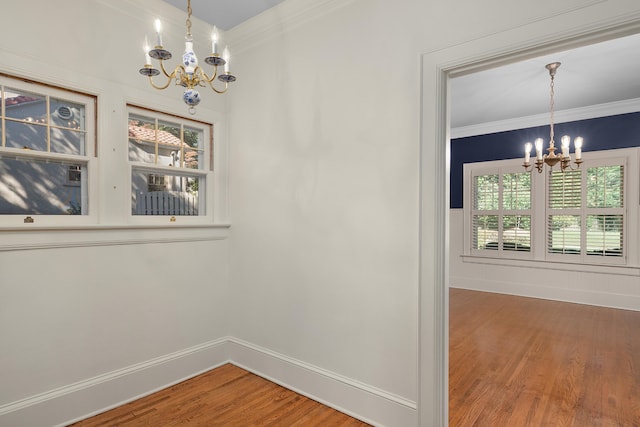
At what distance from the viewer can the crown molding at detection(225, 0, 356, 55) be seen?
2594 millimetres

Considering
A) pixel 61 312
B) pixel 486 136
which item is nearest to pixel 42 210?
pixel 61 312

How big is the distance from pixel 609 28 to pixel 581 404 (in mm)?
2451

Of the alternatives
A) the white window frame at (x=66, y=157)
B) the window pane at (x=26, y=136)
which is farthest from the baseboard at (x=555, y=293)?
the window pane at (x=26, y=136)

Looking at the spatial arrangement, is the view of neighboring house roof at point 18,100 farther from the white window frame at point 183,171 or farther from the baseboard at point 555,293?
the baseboard at point 555,293

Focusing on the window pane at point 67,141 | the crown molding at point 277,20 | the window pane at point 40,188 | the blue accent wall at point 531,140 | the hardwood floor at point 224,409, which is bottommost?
the hardwood floor at point 224,409

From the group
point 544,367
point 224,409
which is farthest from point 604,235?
point 224,409

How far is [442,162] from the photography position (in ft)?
6.76

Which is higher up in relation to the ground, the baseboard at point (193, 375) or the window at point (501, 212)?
the window at point (501, 212)

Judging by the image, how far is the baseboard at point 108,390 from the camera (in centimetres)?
215

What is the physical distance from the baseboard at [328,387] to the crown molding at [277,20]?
2582 millimetres

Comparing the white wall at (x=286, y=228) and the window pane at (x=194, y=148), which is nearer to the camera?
the white wall at (x=286, y=228)

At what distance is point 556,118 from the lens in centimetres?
562

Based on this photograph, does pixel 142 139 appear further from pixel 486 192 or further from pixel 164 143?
pixel 486 192

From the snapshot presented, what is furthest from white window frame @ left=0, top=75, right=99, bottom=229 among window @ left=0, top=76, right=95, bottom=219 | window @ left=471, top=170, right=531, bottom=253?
window @ left=471, top=170, right=531, bottom=253
